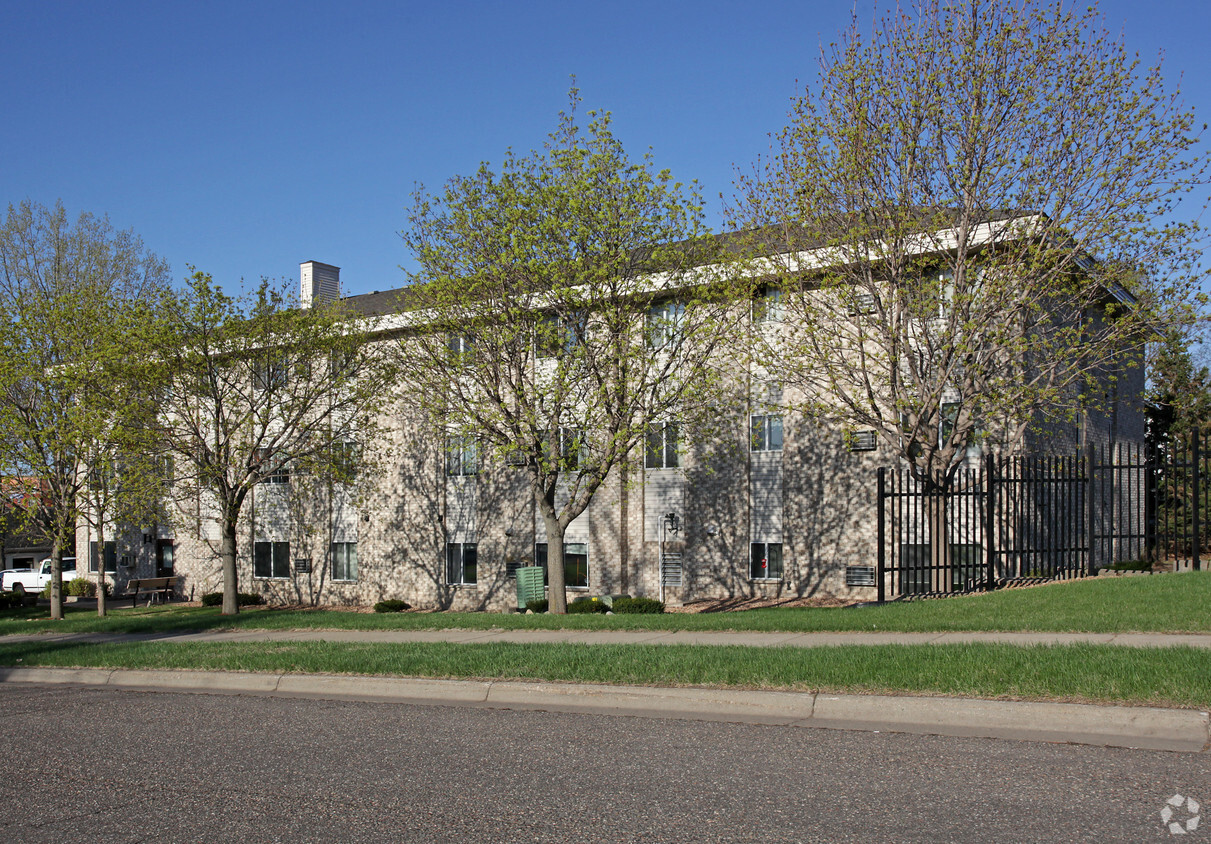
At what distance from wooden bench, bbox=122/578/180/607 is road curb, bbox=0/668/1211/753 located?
25370mm

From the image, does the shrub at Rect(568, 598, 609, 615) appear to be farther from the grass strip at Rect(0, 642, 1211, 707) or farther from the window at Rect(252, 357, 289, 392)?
the grass strip at Rect(0, 642, 1211, 707)

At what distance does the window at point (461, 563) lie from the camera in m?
30.8

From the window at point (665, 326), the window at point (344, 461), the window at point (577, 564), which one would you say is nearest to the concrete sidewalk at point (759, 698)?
the window at point (665, 326)

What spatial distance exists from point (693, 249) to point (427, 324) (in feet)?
19.8

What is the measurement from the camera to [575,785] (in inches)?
239

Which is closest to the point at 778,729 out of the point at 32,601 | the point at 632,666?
the point at 632,666

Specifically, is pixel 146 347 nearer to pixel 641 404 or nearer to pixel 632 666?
pixel 641 404

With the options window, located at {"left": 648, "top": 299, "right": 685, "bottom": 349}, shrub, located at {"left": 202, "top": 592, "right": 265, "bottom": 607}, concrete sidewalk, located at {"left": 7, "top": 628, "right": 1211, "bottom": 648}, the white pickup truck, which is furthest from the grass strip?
the white pickup truck

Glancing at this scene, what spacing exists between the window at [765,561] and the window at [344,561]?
45.9 feet

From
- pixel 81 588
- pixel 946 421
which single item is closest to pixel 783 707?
pixel 946 421

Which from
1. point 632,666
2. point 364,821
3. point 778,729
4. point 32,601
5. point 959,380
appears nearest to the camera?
point 364,821

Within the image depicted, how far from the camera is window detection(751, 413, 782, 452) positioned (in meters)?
26.0

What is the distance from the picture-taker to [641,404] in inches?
813

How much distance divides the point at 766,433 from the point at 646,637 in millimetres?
13711
